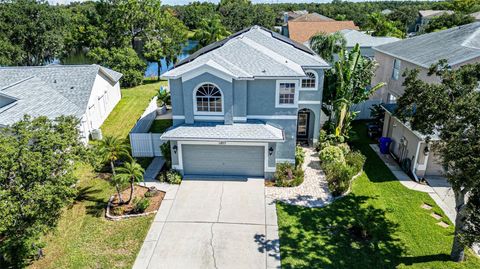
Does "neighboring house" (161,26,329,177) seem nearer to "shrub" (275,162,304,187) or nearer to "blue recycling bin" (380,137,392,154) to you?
"shrub" (275,162,304,187)

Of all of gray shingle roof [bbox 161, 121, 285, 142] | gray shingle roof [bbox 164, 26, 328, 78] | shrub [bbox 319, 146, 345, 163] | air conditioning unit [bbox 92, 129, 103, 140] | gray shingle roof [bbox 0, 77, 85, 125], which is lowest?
air conditioning unit [bbox 92, 129, 103, 140]

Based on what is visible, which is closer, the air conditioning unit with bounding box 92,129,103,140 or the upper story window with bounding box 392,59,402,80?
the air conditioning unit with bounding box 92,129,103,140

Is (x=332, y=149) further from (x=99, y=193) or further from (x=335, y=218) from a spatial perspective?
(x=99, y=193)

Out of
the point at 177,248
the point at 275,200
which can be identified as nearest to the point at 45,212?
the point at 177,248

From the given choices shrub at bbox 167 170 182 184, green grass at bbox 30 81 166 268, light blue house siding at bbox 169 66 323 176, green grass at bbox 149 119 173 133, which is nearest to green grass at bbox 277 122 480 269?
light blue house siding at bbox 169 66 323 176

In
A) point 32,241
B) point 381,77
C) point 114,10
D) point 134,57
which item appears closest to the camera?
point 32,241

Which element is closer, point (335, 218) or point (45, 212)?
point (45, 212)
